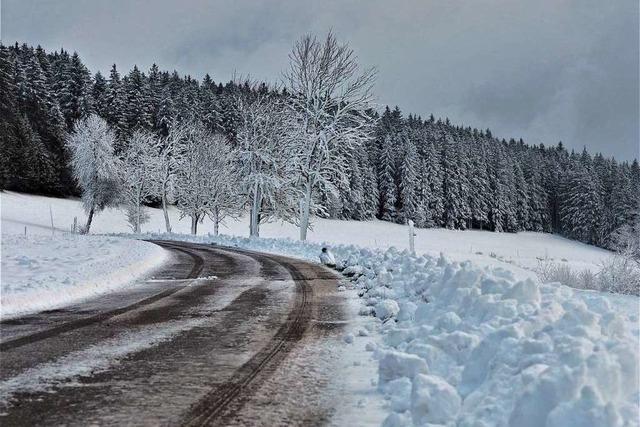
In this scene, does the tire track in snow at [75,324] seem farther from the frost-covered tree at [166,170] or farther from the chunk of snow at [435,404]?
the frost-covered tree at [166,170]

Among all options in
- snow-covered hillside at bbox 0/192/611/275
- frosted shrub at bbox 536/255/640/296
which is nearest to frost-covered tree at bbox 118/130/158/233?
snow-covered hillside at bbox 0/192/611/275

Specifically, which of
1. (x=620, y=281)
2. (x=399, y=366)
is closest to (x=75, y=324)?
(x=399, y=366)

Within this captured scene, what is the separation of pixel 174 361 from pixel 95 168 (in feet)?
155

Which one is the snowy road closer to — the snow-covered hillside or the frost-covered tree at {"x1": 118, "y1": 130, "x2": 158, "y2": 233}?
the snow-covered hillside

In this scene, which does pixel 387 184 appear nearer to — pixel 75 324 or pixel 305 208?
pixel 305 208

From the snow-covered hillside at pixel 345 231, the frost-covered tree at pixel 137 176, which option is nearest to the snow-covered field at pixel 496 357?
the snow-covered hillside at pixel 345 231

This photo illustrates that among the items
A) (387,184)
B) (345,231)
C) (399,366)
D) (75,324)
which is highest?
(387,184)

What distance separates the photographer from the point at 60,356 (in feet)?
17.0

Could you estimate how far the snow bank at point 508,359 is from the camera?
2959mm

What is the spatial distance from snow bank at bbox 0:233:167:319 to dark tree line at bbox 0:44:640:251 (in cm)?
3557

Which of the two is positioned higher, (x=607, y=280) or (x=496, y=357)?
(x=496, y=357)

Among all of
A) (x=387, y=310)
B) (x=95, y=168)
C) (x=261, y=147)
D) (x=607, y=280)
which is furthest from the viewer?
(x=95, y=168)

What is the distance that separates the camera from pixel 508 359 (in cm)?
374

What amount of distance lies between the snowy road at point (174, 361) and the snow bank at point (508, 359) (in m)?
0.73
